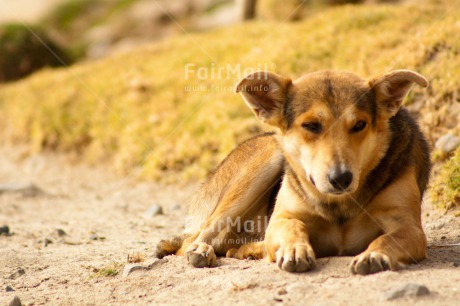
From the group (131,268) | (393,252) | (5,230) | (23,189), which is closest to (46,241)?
(5,230)

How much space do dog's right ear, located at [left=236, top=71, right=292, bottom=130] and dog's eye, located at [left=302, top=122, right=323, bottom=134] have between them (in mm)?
411

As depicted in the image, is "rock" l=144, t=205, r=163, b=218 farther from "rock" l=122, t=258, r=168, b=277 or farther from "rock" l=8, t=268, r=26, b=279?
"rock" l=122, t=258, r=168, b=277

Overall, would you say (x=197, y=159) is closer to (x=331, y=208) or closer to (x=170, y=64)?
(x=170, y=64)

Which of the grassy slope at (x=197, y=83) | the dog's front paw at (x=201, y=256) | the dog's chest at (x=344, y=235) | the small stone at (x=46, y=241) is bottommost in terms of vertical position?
the dog's front paw at (x=201, y=256)

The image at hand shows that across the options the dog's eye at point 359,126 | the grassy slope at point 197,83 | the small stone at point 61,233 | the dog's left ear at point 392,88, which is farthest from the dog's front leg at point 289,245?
the grassy slope at point 197,83

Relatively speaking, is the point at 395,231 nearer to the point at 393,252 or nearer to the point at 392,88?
the point at 393,252

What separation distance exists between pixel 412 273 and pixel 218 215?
2088 millimetres

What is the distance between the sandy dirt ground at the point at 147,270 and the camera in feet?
14.5

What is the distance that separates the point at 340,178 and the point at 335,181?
0.04 meters


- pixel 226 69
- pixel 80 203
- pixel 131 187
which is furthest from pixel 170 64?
pixel 80 203

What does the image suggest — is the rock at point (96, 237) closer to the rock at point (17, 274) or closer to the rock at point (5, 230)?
the rock at point (5, 230)

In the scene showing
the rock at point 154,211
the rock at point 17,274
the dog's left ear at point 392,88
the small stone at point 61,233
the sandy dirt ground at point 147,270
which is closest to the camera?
the sandy dirt ground at point 147,270

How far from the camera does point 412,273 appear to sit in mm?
4648

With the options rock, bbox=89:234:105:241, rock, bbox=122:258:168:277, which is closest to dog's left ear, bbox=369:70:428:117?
rock, bbox=122:258:168:277
